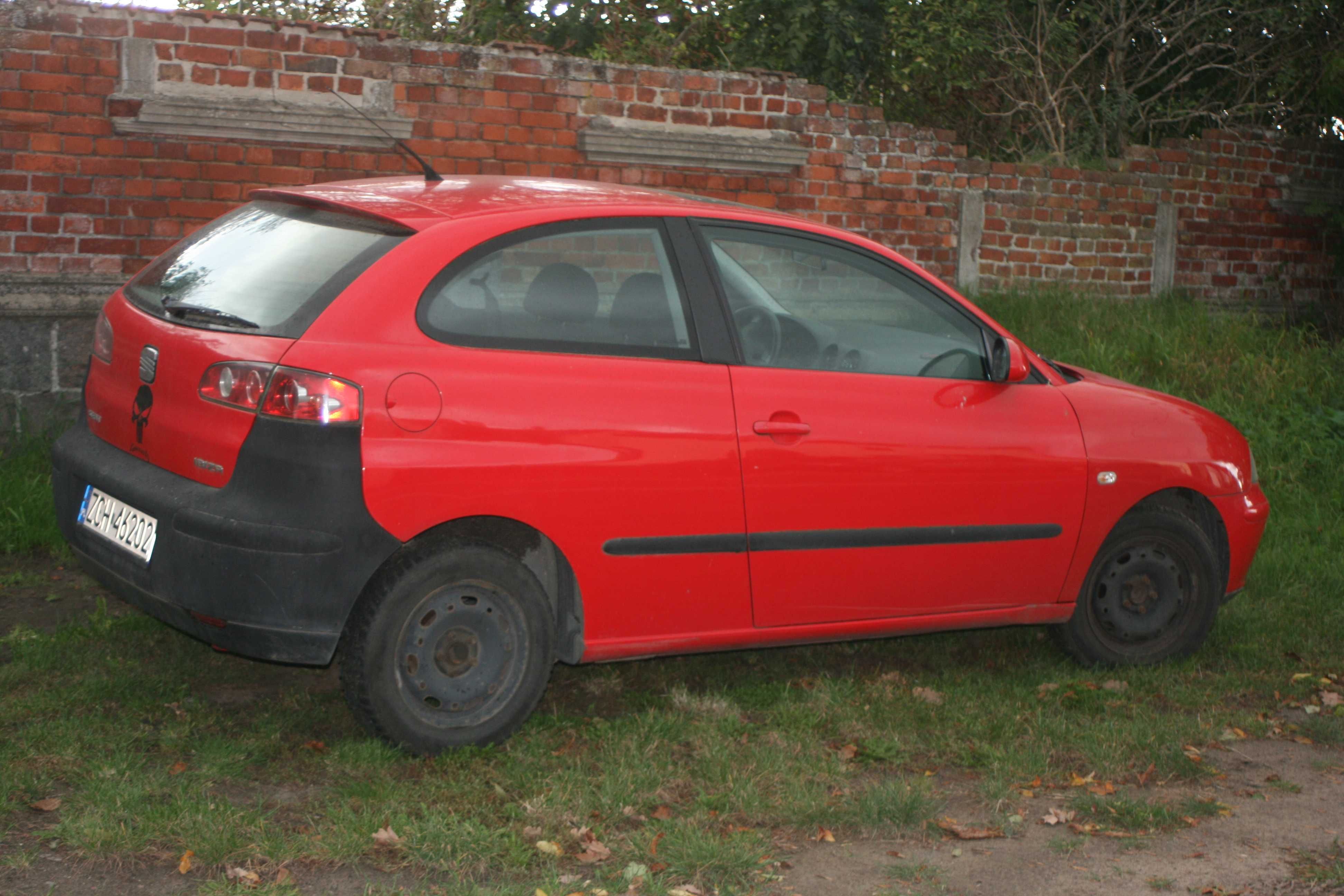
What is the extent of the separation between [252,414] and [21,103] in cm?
430

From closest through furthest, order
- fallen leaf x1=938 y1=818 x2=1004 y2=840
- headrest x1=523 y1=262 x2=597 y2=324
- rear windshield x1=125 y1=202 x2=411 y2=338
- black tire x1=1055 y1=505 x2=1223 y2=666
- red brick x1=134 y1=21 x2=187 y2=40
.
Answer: fallen leaf x1=938 y1=818 x2=1004 y2=840 < rear windshield x1=125 y1=202 x2=411 y2=338 < headrest x1=523 y1=262 x2=597 y2=324 < black tire x1=1055 y1=505 x2=1223 y2=666 < red brick x1=134 y1=21 x2=187 y2=40

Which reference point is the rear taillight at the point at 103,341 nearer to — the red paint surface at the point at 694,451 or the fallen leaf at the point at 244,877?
the red paint surface at the point at 694,451

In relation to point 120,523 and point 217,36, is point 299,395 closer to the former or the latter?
point 120,523

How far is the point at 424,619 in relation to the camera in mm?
4051

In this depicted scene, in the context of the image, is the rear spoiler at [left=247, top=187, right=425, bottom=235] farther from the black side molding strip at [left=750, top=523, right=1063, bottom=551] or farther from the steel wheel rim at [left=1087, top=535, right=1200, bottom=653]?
the steel wheel rim at [left=1087, top=535, right=1200, bottom=653]

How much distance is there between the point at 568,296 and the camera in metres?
4.24

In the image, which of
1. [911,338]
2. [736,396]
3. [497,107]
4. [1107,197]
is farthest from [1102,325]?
[736,396]

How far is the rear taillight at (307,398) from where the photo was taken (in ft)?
12.3

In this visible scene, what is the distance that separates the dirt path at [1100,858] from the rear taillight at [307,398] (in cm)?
170

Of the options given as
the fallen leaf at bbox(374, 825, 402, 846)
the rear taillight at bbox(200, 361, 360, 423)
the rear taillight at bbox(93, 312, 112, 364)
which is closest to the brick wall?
the rear taillight at bbox(93, 312, 112, 364)

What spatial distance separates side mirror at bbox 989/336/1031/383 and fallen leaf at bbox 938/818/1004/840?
1.62 metres

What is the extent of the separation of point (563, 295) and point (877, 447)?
1.15 meters

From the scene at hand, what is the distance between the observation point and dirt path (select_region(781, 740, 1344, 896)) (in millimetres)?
3549

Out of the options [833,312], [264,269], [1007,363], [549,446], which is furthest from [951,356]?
[264,269]
